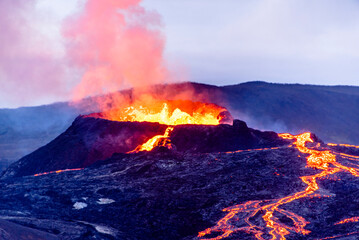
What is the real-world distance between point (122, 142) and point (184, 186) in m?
14.3

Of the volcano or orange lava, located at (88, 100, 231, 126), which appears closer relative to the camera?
the volcano

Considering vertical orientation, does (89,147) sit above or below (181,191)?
above

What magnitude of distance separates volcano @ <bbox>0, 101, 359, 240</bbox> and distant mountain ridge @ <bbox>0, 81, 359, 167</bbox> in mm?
30805

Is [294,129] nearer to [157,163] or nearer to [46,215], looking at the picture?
[157,163]

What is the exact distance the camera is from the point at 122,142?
48.5 metres

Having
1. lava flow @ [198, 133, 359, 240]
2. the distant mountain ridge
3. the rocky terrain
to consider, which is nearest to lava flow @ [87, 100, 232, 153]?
the rocky terrain

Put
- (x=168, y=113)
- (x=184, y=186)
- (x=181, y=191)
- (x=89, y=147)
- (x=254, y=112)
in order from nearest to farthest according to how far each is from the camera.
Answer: (x=181, y=191)
(x=184, y=186)
(x=89, y=147)
(x=168, y=113)
(x=254, y=112)

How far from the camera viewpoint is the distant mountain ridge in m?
95.4

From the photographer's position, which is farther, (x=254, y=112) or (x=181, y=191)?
(x=254, y=112)

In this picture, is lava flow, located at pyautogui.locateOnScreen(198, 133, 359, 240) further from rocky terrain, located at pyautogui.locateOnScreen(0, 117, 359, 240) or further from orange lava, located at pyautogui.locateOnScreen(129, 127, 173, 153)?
orange lava, located at pyautogui.locateOnScreen(129, 127, 173, 153)

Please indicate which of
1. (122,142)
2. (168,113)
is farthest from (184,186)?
(168,113)

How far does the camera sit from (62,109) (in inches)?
5138

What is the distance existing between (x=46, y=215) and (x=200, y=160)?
14225mm

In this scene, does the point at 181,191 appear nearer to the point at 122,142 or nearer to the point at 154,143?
the point at 154,143
